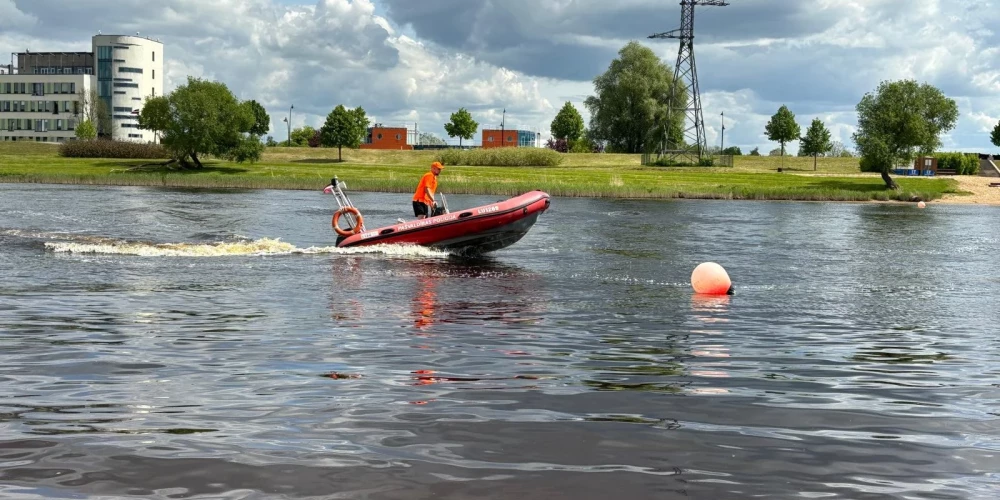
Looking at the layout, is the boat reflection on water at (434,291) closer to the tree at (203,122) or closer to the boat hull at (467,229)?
the boat hull at (467,229)

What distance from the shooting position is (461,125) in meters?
134

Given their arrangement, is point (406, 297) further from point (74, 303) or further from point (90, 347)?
point (90, 347)

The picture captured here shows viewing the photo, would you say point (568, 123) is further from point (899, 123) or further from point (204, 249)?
point (204, 249)

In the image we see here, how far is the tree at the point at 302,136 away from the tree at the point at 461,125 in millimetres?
29171

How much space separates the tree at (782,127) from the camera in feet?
373

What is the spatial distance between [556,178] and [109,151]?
1822 inches

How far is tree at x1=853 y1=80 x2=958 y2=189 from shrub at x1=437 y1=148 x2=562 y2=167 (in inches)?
1311

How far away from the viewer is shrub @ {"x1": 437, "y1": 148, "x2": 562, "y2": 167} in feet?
326

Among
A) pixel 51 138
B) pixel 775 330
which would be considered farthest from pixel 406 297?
pixel 51 138

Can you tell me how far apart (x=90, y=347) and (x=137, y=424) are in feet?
12.5

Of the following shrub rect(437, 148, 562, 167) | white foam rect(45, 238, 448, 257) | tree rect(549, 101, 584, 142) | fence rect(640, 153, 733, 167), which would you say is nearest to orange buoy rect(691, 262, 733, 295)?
white foam rect(45, 238, 448, 257)

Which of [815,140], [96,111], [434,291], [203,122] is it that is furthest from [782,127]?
[434,291]

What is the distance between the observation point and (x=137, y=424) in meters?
7.16

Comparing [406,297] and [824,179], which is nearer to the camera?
[406,297]
